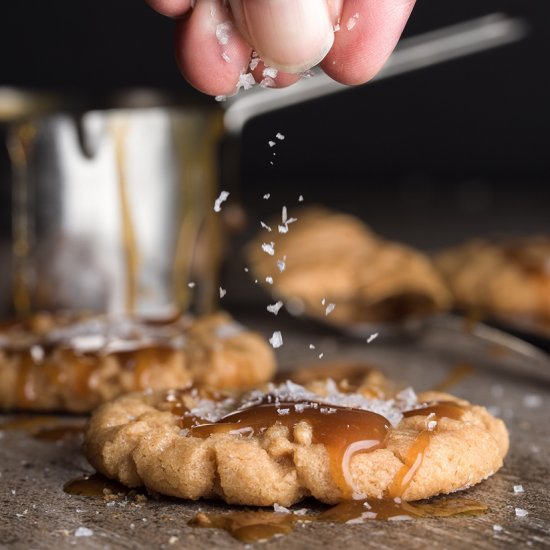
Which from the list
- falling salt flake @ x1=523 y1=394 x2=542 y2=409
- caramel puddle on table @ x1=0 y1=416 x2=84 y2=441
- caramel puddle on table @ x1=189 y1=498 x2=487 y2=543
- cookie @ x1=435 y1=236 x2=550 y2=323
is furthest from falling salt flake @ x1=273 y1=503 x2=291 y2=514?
cookie @ x1=435 y1=236 x2=550 y2=323

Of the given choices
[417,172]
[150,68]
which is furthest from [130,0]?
[417,172]

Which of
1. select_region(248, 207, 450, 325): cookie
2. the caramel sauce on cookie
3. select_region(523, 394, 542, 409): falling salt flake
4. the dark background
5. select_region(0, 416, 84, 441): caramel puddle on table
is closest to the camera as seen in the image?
the caramel sauce on cookie

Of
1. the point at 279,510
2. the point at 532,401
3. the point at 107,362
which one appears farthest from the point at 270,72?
the point at 532,401

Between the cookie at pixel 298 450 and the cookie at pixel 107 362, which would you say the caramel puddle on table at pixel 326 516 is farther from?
the cookie at pixel 107 362

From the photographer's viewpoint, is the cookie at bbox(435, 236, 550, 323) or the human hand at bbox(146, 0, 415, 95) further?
the cookie at bbox(435, 236, 550, 323)

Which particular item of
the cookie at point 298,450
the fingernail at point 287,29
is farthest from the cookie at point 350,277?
the fingernail at point 287,29

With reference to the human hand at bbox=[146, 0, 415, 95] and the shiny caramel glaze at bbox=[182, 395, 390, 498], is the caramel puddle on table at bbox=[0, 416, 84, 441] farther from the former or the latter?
the human hand at bbox=[146, 0, 415, 95]

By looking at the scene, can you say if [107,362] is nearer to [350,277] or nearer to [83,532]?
[83,532]
